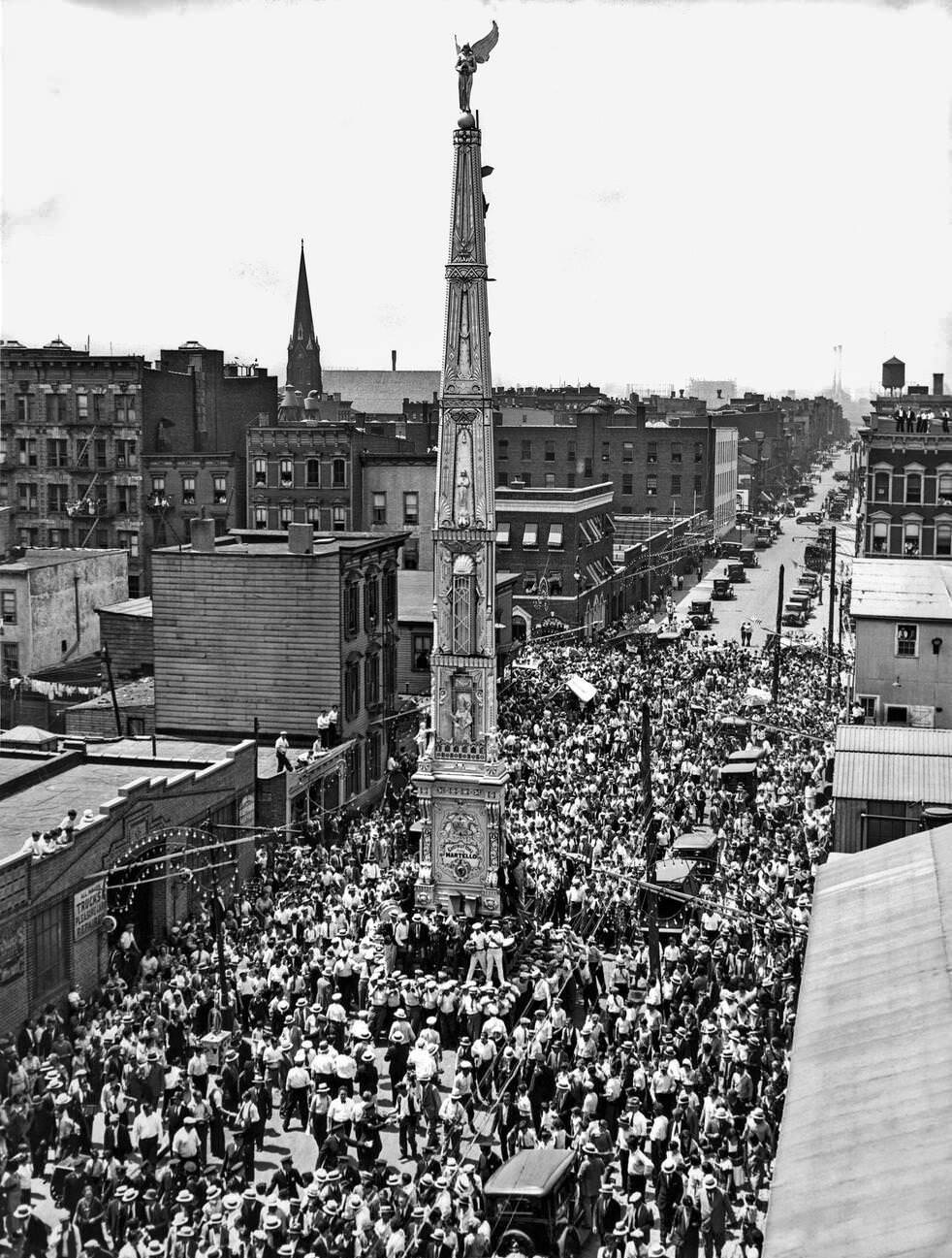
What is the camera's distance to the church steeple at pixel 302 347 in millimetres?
140500

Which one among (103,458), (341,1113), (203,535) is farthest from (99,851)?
(103,458)

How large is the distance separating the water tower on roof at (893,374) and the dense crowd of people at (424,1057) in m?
84.4

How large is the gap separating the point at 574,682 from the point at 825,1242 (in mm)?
40078

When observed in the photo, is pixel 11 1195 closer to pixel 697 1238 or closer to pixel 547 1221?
pixel 547 1221

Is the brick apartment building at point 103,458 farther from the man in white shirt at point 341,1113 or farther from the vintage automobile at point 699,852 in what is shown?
the man in white shirt at point 341,1113

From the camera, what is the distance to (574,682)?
5400 centimetres

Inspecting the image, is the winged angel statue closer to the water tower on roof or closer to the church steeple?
the water tower on roof

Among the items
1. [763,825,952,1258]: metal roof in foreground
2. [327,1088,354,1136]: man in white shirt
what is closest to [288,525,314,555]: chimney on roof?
[763,825,952,1258]: metal roof in foreground

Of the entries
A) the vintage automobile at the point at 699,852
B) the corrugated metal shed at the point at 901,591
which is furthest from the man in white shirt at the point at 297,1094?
the corrugated metal shed at the point at 901,591

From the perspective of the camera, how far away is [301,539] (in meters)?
46.8

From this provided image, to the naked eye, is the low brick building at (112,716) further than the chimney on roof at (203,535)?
Yes

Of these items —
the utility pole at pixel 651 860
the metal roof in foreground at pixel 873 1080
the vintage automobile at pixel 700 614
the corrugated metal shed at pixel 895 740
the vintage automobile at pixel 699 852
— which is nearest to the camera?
the metal roof in foreground at pixel 873 1080

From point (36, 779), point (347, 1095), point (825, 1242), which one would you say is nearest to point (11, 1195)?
point (347, 1095)

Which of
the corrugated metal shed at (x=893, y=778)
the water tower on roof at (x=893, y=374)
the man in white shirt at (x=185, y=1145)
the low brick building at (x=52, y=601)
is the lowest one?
the man in white shirt at (x=185, y=1145)
